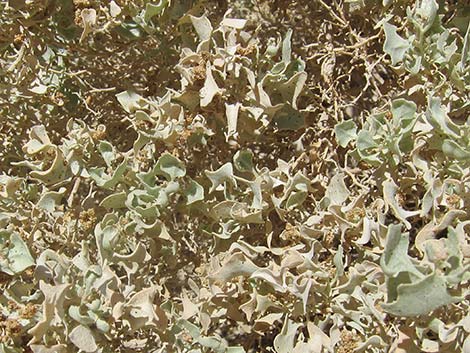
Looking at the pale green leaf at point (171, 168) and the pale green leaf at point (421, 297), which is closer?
the pale green leaf at point (421, 297)

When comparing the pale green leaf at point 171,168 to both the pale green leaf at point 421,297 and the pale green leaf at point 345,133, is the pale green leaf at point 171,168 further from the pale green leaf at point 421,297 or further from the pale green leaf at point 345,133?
the pale green leaf at point 421,297

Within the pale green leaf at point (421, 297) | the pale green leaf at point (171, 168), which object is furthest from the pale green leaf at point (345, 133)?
the pale green leaf at point (421, 297)

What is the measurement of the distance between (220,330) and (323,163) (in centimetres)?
51

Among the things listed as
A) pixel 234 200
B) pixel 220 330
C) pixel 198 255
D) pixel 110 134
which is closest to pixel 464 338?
pixel 234 200

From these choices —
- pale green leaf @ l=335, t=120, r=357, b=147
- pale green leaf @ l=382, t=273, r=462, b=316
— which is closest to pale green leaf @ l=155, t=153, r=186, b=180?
pale green leaf @ l=335, t=120, r=357, b=147

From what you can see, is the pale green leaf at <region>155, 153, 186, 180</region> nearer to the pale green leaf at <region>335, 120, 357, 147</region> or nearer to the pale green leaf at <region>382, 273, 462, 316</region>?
the pale green leaf at <region>335, 120, 357, 147</region>

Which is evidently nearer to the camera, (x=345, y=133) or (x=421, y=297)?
(x=421, y=297)

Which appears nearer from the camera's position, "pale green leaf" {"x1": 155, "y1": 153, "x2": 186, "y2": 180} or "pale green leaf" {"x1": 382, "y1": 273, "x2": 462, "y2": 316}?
"pale green leaf" {"x1": 382, "y1": 273, "x2": 462, "y2": 316}

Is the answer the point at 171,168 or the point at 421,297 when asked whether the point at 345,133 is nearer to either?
the point at 171,168

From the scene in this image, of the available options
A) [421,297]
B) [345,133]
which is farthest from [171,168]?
[421,297]

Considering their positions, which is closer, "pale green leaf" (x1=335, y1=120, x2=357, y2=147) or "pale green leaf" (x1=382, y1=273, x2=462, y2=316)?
"pale green leaf" (x1=382, y1=273, x2=462, y2=316)

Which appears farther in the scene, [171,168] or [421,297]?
[171,168]

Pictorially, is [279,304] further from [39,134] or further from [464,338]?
[39,134]

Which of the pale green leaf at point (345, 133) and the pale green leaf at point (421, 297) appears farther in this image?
the pale green leaf at point (345, 133)
